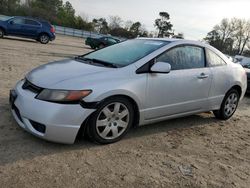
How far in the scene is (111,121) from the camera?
4129mm

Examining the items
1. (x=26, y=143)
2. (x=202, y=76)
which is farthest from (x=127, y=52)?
(x=26, y=143)

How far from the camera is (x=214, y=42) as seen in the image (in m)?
78.0

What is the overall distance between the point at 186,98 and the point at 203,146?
2.81 feet

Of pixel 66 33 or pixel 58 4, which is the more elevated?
pixel 58 4

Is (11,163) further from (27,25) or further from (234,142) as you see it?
(27,25)

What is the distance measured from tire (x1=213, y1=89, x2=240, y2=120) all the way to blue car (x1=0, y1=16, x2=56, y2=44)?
17218 millimetres

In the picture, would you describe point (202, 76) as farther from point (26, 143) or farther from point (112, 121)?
point (26, 143)

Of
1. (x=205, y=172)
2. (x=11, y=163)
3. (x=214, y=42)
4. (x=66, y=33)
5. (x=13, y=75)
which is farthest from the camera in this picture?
(x=214, y=42)

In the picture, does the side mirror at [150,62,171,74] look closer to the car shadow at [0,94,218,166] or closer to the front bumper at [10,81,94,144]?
the car shadow at [0,94,218,166]

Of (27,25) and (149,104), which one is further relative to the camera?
(27,25)

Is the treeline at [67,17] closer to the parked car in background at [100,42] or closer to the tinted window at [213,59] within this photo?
the parked car in background at [100,42]

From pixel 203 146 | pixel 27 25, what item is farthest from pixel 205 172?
pixel 27 25

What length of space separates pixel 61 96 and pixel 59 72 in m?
0.58

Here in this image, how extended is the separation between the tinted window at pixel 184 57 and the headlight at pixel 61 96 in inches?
57.8
